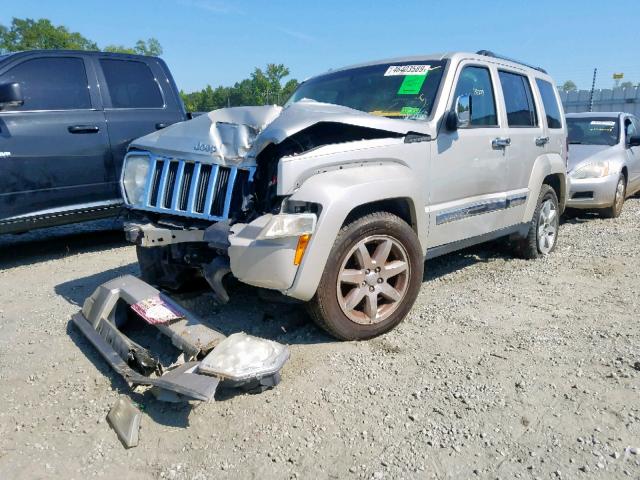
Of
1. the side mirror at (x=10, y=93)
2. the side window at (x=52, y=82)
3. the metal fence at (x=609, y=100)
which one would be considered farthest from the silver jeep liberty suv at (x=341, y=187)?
the metal fence at (x=609, y=100)

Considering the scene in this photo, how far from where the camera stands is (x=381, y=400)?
270 centimetres

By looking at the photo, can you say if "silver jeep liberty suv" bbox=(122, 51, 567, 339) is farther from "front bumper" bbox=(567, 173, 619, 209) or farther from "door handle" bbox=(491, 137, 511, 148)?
"front bumper" bbox=(567, 173, 619, 209)

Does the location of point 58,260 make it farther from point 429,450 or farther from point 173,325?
point 429,450

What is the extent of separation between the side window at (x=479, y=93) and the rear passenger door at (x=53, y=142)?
366 cm

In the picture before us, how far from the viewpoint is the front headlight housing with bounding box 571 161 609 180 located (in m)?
7.43

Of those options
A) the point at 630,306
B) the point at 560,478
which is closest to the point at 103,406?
the point at 560,478

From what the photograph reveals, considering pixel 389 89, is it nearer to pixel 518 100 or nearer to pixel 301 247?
pixel 518 100

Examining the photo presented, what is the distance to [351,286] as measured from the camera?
10.8ft

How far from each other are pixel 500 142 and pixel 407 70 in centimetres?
99

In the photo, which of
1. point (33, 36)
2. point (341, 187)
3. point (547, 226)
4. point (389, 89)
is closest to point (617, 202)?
point (547, 226)

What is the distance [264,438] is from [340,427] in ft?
1.21

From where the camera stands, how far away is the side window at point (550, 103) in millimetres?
5199

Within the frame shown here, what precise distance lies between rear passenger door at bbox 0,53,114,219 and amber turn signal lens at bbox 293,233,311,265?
3424mm

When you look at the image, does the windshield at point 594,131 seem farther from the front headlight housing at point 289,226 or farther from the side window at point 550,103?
the front headlight housing at point 289,226
